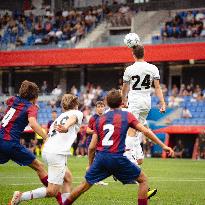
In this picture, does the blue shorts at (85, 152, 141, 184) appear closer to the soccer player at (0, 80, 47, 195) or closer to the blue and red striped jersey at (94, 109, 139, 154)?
the blue and red striped jersey at (94, 109, 139, 154)

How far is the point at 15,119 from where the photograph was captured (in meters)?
11.5

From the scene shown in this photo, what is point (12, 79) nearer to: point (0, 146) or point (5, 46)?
point (5, 46)

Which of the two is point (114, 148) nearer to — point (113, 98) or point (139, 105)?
point (113, 98)

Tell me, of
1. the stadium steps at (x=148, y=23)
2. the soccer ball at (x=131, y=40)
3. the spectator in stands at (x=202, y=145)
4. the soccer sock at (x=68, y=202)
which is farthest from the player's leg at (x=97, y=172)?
the stadium steps at (x=148, y=23)

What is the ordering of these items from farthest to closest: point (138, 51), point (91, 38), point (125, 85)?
point (91, 38), point (125, 85), point (138, 51)

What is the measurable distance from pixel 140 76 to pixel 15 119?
3.78 m

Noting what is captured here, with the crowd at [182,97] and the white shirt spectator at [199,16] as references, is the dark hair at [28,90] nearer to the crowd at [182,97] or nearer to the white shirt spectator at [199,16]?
the crowd at [182,97]

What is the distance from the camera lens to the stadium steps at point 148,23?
4641cm

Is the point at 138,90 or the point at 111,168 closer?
the point at 111,168

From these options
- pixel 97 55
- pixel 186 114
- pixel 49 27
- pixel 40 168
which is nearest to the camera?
pixel 40 168

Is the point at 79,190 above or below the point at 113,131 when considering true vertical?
below

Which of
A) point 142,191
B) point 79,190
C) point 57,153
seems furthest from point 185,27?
point 79,190

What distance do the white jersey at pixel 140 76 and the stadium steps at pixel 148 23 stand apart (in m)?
31.4

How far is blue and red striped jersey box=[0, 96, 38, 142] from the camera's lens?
11.5 m
